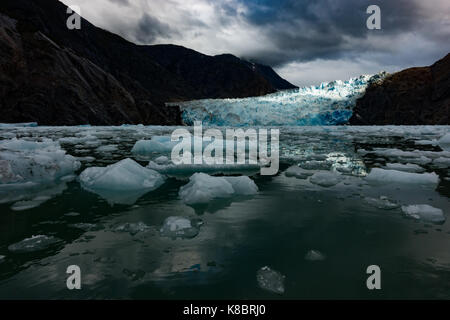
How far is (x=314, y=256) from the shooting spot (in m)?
2.70

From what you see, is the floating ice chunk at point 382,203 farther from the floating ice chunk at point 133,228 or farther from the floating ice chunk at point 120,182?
the floating ice chunk at point 120,182

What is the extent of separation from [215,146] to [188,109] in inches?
1767

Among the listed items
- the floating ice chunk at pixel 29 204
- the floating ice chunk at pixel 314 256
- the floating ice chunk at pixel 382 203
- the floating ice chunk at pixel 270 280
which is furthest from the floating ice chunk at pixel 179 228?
the floating ice chunk at pixel 382 203

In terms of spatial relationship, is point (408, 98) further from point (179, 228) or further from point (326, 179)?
point (179, 228)

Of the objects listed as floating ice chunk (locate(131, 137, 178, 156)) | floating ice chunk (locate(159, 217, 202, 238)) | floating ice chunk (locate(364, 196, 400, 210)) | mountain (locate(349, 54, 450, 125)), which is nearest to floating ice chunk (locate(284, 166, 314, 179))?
floating ice chunk (locate(364, 196, 400, 210))

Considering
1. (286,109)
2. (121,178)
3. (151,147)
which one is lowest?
(121,178)

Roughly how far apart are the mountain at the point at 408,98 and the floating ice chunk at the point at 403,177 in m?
50.6

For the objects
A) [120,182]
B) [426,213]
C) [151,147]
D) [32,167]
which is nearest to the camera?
[426,213]

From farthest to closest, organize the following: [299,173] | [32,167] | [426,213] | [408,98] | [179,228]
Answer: [408,98], [299,173], [32,167], [426,213], [179,228]

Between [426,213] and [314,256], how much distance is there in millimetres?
2136

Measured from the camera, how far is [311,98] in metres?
48.0

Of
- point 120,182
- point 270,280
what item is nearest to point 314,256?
point 270,280

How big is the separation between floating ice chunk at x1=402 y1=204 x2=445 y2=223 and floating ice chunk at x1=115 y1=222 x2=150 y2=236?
3.51 metres

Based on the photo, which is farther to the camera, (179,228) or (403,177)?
(403,177)
